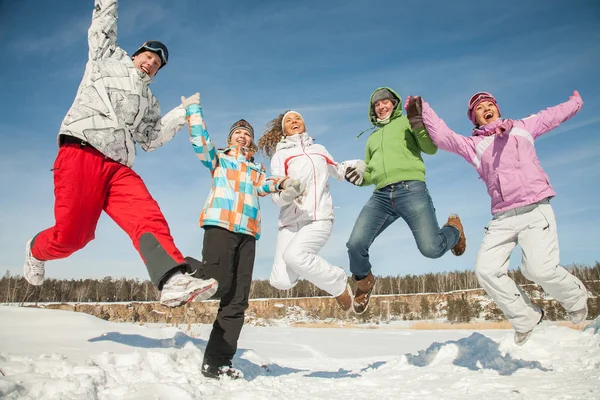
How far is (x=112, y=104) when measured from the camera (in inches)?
122

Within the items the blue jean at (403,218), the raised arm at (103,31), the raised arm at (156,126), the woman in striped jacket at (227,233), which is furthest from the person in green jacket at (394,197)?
the raised arm at (103,31)

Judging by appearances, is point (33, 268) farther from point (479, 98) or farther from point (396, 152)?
point (479, 98)

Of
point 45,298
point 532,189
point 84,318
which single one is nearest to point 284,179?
point 532,189

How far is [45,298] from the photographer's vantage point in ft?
109

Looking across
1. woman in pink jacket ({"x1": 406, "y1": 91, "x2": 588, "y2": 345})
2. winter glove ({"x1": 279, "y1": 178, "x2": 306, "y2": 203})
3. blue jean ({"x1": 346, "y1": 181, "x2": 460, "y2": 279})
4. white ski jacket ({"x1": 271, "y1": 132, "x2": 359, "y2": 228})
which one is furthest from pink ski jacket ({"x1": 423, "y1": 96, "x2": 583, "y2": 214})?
winter glove ({"x1": 279, "y1": 178, "x2": 306, "y2": 203})

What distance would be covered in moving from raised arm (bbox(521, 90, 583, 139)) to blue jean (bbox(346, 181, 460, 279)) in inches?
46.4

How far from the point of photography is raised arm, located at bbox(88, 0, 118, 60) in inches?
128

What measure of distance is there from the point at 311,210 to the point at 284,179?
571 mm

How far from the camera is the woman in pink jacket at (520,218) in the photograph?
3584 mm

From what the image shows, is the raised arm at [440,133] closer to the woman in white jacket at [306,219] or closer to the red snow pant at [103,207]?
the woman in white jacket at [306,219]

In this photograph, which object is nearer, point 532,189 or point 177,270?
point 177,270

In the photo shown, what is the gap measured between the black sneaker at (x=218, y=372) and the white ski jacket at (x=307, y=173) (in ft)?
5.26

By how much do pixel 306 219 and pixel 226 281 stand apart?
1134 millimetres

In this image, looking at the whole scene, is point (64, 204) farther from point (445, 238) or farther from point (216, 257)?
point (445, 238)
